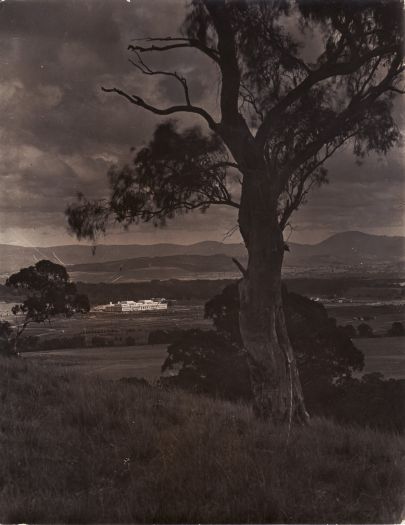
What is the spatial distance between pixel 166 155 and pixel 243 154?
1.49 metres

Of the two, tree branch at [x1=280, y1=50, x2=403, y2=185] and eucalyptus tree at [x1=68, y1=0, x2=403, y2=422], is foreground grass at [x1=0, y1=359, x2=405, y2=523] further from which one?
tree branch at [x1=280, y1=50, x2=403, y2=185]

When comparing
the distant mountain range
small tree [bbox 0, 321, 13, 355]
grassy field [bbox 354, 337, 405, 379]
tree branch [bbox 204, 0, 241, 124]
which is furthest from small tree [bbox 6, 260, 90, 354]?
grassy field [bbox 354, 337, 405, 379]

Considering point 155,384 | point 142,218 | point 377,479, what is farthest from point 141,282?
point 377,479

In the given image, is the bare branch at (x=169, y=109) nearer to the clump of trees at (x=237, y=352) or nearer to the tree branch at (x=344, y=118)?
the tree branch at (x=344, y=118)

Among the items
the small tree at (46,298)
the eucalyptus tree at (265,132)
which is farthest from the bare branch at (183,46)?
the small tree at (46,298)

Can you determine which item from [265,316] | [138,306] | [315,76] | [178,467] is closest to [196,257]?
[138,306]

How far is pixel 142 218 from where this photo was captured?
31.9 ft

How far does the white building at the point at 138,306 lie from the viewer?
1015cm

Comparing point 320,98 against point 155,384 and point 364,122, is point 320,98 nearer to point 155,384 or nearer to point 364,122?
point 364,122

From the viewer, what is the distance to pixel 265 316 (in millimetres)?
8641

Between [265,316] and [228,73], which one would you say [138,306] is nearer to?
[265,316]

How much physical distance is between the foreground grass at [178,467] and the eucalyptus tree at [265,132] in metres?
1.78

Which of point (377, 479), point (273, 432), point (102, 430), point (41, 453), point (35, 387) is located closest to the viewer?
point (377, 479)

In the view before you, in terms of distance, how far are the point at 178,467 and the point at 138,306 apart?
16.9ft
